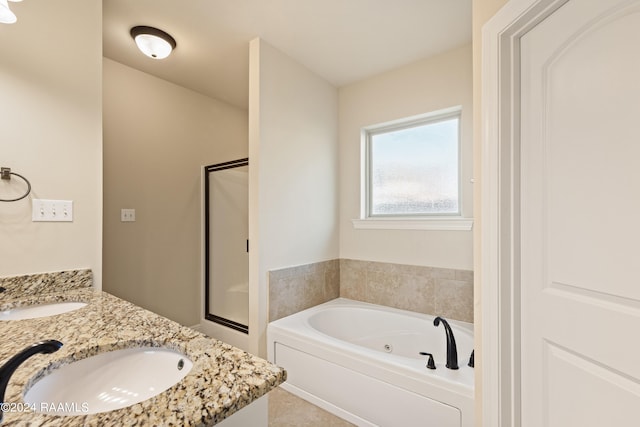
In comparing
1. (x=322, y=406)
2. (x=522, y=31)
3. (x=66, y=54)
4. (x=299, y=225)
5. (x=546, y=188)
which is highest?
(x=66, y=54)

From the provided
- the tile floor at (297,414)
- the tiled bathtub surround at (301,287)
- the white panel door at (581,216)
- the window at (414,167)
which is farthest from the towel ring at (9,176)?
the window at (414,167)

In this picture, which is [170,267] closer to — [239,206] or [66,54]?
[239,206]

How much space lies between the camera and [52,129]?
1445 millimetres

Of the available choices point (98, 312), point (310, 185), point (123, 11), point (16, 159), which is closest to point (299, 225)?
point (310, 185)

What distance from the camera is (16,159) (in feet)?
4.44

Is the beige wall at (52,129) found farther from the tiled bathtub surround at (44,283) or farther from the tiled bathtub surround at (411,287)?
the tiled bathtub surround at (411,287)

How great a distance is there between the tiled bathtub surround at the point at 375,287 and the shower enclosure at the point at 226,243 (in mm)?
546

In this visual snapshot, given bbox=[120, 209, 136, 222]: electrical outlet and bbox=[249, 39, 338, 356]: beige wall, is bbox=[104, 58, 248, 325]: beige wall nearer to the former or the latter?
bbox=[120, 209, 136, 222]: electrical outlet

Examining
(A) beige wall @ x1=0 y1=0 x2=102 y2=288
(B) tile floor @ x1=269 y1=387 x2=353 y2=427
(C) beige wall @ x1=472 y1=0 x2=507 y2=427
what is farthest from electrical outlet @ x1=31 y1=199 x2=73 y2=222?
(C) beige wall @ x1=472 y1=0 x2=507 y2=427

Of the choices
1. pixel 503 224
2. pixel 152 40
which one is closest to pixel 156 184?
pixel 152 40

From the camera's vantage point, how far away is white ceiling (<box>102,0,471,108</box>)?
1.83 m

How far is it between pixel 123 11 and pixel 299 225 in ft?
6.27

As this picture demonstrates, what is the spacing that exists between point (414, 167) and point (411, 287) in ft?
3.55

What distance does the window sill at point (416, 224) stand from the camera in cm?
223
